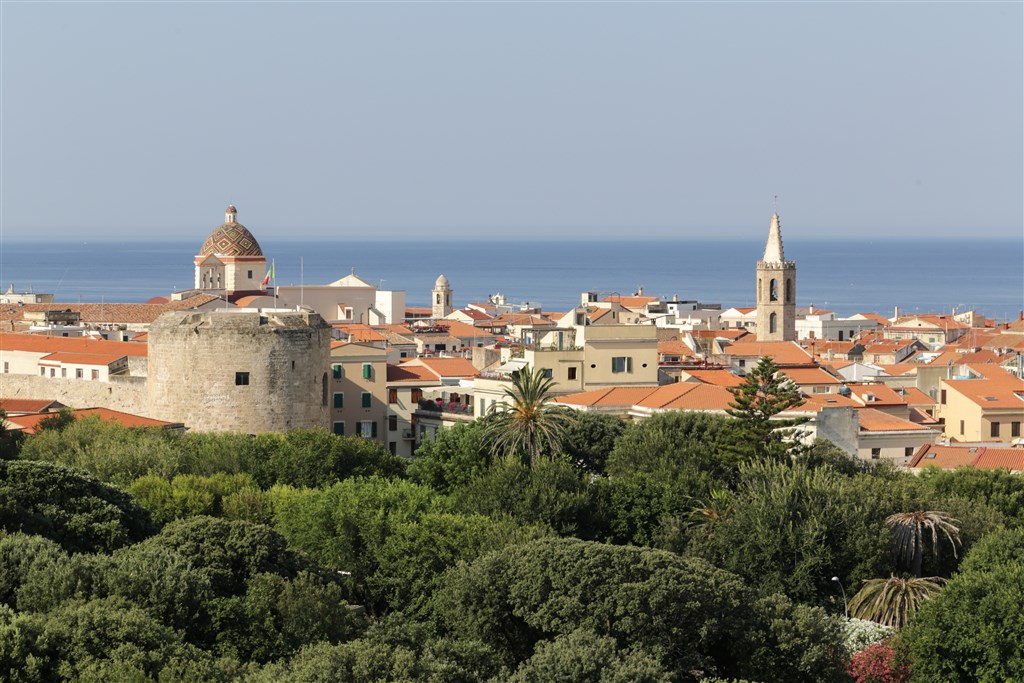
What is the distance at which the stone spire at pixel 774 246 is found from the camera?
90562mm

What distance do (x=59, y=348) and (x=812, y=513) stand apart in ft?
111

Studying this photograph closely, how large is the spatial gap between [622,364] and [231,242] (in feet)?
100

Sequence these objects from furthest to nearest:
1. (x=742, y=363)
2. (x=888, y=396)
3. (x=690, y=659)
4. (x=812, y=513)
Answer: (x=742, y=363), (x=888, y=396), (x=812, y=513), (x=690, y=659)

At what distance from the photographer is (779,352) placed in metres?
66.2

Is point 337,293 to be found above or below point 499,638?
above

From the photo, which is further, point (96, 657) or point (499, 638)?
point (499, 638)

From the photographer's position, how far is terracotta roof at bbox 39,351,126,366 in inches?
2249

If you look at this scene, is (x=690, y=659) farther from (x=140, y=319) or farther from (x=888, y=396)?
(x=140, y=319)

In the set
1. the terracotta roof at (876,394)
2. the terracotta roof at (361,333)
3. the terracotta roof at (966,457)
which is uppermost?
the terracotta roof at (361,333)

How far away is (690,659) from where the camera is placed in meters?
26.1

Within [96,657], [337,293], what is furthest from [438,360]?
[96,657]

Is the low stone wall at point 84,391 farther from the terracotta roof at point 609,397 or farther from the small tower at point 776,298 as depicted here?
the small tower at point 776,298

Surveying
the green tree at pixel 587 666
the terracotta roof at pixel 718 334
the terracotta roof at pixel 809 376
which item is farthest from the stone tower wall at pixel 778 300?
the green tree at pixel 587 666

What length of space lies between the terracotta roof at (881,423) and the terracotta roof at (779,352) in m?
7.52
